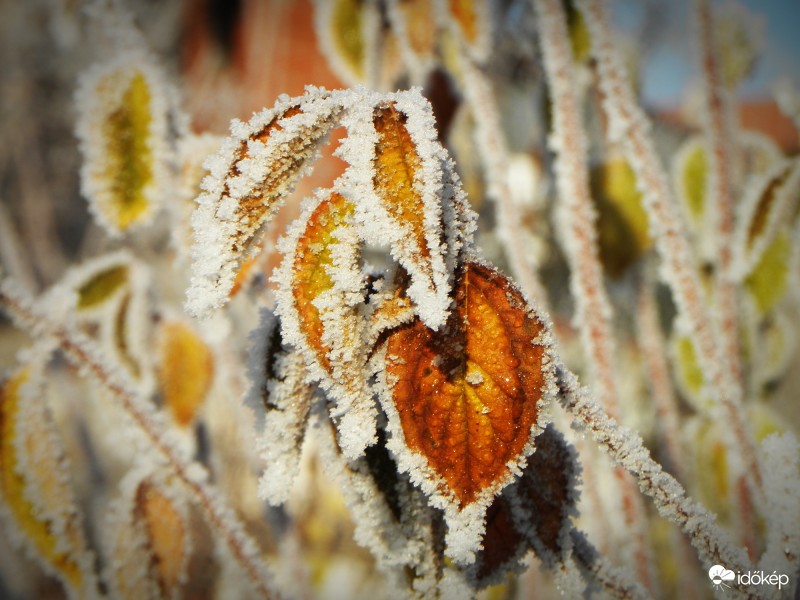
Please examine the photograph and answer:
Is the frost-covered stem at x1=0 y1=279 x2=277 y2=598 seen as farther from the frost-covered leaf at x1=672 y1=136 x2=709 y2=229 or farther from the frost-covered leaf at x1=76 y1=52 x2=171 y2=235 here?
the frost-covered leaf at x1=672 y1=136 x2=709 y2=229

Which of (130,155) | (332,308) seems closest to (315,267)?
(332,308)

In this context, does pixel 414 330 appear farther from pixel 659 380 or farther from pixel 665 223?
pixel 659 380

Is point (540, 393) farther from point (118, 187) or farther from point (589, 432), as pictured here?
point (118, 187)

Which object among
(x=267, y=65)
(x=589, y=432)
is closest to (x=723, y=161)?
(x=589, y=432)

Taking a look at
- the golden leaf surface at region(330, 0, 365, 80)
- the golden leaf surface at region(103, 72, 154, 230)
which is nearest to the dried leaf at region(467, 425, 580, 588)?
the golden leaf surface at region(103, 72, 154, 230)

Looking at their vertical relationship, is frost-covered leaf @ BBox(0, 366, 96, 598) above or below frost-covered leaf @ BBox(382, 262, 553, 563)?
above
